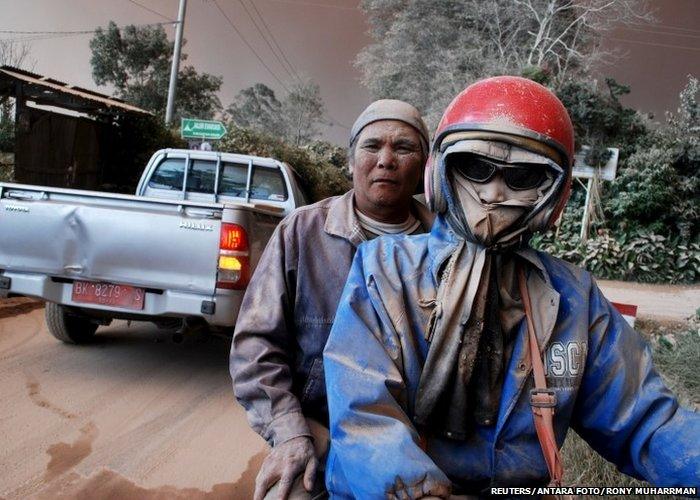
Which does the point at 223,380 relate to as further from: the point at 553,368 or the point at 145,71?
the point at 145,71

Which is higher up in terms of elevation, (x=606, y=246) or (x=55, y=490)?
(x=606, y=246)

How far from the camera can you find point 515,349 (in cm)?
128

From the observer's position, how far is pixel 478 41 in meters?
21.7

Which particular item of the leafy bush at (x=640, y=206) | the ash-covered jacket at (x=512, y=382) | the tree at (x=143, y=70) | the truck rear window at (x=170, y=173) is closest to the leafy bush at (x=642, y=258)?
the leafy bush at (x=640, y=206)

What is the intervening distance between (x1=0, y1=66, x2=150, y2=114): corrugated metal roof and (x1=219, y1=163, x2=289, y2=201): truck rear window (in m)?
5.79

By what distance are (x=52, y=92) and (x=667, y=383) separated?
11.7 m

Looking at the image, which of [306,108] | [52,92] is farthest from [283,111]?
[52,92]

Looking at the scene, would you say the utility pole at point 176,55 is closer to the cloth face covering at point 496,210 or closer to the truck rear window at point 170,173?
the truck rear window at point 170,173

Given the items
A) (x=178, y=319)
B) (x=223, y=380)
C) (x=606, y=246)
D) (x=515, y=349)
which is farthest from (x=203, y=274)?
(x=606, y=246)

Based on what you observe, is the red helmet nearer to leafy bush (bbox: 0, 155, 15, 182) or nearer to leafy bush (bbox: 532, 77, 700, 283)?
leafy bush (bbox: 532, 77, 700, 283)

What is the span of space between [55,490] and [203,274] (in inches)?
67.9

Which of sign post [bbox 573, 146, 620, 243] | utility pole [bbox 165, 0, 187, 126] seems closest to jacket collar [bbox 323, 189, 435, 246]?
sign post [bbox 573, 146, 620, 243]

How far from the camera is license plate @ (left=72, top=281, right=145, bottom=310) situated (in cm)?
436

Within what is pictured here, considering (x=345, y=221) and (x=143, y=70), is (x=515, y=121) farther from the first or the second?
(x=143, y=70)
